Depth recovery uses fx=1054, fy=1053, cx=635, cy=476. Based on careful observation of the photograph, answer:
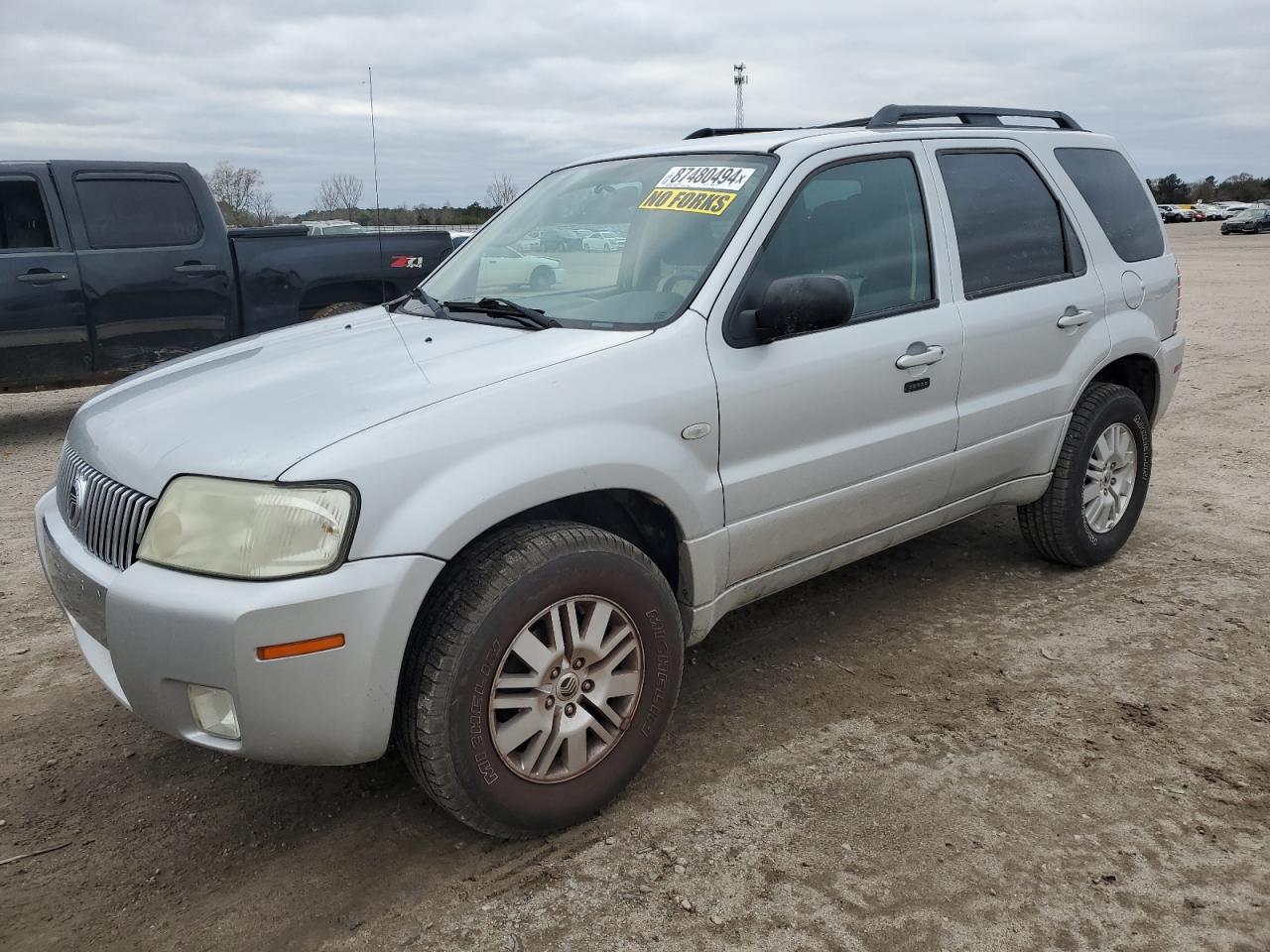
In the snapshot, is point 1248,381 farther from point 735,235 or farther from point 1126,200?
point 735,235

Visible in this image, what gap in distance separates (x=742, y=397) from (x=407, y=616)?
119 cm

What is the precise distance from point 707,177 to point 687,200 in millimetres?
131

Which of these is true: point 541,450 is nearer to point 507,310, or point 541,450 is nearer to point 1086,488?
point 507,310

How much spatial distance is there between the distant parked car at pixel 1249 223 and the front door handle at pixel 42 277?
164 ft

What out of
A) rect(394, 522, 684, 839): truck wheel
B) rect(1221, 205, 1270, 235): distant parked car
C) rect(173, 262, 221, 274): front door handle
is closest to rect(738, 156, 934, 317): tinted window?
rect(394, 522, 684, 839): truck wheel

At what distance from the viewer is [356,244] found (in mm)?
8555

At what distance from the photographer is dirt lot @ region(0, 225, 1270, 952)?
2486mm

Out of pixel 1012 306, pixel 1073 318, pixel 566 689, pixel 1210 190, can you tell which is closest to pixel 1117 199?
pixel 1073 318

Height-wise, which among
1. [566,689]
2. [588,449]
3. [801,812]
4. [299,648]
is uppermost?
[588,449]

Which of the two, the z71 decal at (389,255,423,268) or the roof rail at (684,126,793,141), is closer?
the roof rail at (684,126,793,141)

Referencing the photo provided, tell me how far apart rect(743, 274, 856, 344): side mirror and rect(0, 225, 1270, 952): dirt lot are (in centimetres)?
130

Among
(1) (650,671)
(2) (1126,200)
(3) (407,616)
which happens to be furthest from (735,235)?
(2) (1126,200)

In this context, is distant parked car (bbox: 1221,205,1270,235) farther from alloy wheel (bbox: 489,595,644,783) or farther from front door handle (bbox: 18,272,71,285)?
alloy wheel (bbox: 489,595,644,783)

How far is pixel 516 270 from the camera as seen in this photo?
3.76 metres
